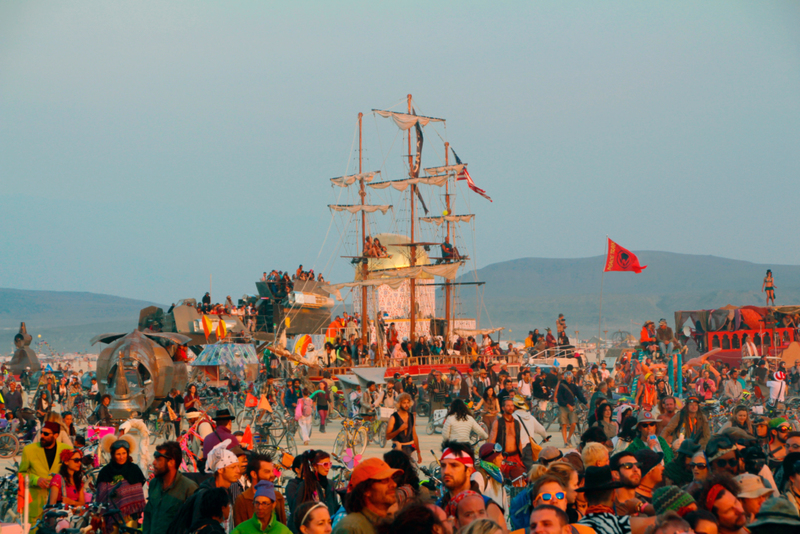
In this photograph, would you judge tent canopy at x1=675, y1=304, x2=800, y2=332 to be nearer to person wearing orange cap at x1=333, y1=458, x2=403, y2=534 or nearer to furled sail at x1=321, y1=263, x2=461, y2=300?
furled sail at x1=321, y1=263, x2=461, y2=300

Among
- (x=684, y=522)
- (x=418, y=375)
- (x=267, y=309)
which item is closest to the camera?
(x=684, y=522)

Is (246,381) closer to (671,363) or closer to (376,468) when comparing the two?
(671,363)

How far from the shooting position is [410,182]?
46.8 meters

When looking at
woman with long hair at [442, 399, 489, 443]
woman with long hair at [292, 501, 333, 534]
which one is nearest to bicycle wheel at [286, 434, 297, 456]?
woman with long hair at [442, 399, 489, 443]

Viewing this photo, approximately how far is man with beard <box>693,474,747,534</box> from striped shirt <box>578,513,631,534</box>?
48cm

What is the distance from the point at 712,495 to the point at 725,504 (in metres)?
0.10

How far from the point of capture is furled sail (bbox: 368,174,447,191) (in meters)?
45.6

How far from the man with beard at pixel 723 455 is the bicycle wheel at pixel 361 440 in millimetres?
10358

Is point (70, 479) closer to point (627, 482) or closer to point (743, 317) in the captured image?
point (627, 482)

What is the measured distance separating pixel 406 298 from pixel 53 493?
47268 mm

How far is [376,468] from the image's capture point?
16.4 feet

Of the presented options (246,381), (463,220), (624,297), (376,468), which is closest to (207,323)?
(246,381)

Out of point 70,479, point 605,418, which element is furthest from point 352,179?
point 70,479

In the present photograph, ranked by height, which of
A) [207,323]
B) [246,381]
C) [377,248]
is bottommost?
[246,381]
